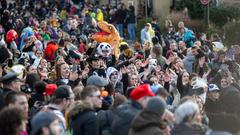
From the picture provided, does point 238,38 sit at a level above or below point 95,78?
below

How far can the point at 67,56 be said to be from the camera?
1731 centimetres

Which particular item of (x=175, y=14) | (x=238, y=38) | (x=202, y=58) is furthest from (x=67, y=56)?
(x=175, y=14)

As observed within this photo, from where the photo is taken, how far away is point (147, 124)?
8164mm

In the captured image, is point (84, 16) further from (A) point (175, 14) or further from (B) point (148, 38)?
(B) point (148, 38)

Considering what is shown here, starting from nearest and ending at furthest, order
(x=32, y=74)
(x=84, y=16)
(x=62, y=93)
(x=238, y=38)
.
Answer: (x=62, y=93) → (x=32, y=74) → (x=238, y=38) → (x=84, y=16)

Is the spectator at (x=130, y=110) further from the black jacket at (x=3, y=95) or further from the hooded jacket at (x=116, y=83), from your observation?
the hooded jacket at (x=116, y=83)

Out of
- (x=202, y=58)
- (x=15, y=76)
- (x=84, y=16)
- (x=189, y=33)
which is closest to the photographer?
(x=15, y=76)

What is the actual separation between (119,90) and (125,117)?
440 centimetres

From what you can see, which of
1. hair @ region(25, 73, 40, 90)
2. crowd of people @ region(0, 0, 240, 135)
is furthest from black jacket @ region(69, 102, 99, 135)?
hair @ region(25, 73, 40, 90)

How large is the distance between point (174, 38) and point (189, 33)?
3.29ft

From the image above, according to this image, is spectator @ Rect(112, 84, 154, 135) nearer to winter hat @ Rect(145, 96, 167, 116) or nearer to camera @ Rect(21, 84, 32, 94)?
winter hat @ Rect(145, 96, 167, 116)

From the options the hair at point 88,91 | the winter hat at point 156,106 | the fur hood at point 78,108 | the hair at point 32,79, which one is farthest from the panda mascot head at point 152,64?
the winter hat at point 156,106

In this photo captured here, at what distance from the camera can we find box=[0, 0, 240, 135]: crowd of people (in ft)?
27.0

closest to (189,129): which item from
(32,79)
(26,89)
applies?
(26,89)
